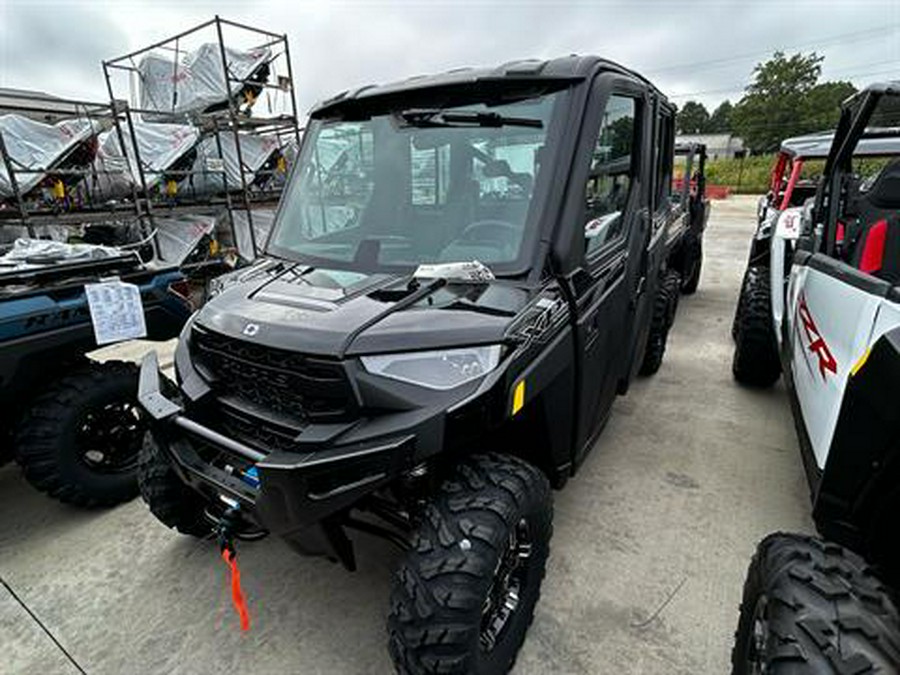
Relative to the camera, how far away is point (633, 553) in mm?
2496

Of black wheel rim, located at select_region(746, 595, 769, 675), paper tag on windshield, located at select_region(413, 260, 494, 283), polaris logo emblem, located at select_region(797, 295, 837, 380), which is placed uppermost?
paper tag on windshield, located at select_region(413, 260, 494, 283)

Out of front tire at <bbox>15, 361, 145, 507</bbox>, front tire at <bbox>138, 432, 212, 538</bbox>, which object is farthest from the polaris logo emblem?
front tire at <bbox>15, 361, 145, 507</bbox>

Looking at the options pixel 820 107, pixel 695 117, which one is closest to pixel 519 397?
pixel 820 107

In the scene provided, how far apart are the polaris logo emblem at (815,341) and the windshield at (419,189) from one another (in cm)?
124

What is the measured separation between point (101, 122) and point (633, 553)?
9.15 meters

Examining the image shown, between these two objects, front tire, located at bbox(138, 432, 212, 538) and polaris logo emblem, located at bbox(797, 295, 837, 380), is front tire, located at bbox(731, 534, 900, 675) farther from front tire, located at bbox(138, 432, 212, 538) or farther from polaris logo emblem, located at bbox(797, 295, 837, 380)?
front tire, located at bbox(138, 432, 212, 538)

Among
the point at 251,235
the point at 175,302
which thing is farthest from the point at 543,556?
the point at 251,235

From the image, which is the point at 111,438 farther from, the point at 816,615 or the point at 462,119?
the point at 816,615

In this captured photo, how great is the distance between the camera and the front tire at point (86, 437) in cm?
263

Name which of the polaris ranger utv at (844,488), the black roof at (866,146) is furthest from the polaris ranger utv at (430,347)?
the black roof at (866,146)

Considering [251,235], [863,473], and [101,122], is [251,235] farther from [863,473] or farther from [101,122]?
[863,473]

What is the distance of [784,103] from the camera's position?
57.2m

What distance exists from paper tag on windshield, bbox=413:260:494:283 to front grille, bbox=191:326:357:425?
0.56m

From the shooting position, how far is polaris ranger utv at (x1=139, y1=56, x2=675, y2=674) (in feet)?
5.16
